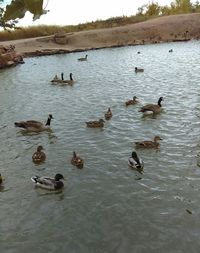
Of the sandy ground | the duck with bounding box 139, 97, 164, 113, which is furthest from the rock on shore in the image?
the duck with bounding box 139, 97, 164, 113

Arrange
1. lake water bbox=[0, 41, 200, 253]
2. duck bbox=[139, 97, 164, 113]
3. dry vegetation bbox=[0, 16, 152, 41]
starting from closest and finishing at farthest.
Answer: lake water bbox=[0, 41, 200, 253]
duck bbox=[139, 97, 164, 113]
dry vegetation bbox=[0, 16, 152, 41]

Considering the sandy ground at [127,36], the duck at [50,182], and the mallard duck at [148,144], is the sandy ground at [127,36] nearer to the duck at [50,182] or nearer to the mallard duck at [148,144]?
the mallard duck at [148,144]

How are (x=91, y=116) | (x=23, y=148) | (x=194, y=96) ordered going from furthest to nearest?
(x=194, y=96) < (x=91, y=116) < (x=23, y=148)

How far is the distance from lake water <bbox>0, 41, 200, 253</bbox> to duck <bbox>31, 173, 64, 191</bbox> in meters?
0.21

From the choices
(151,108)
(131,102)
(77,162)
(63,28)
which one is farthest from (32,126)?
(63,28)

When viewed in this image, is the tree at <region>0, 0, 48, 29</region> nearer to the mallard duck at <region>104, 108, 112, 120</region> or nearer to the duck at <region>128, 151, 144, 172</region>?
the duck at <region>128, 151, 144, 172</region>

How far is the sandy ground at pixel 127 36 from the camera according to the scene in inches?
2239

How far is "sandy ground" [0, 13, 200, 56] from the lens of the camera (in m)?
56.9

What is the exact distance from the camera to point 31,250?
996cm

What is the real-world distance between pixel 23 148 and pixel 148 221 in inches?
315

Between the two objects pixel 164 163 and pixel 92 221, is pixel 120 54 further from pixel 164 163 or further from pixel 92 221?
pixel 92 221

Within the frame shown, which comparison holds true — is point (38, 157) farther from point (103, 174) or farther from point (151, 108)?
point (151, 108)

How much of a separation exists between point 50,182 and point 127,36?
2051 inches

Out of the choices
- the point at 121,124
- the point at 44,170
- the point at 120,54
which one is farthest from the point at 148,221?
→ the point at 120,54
